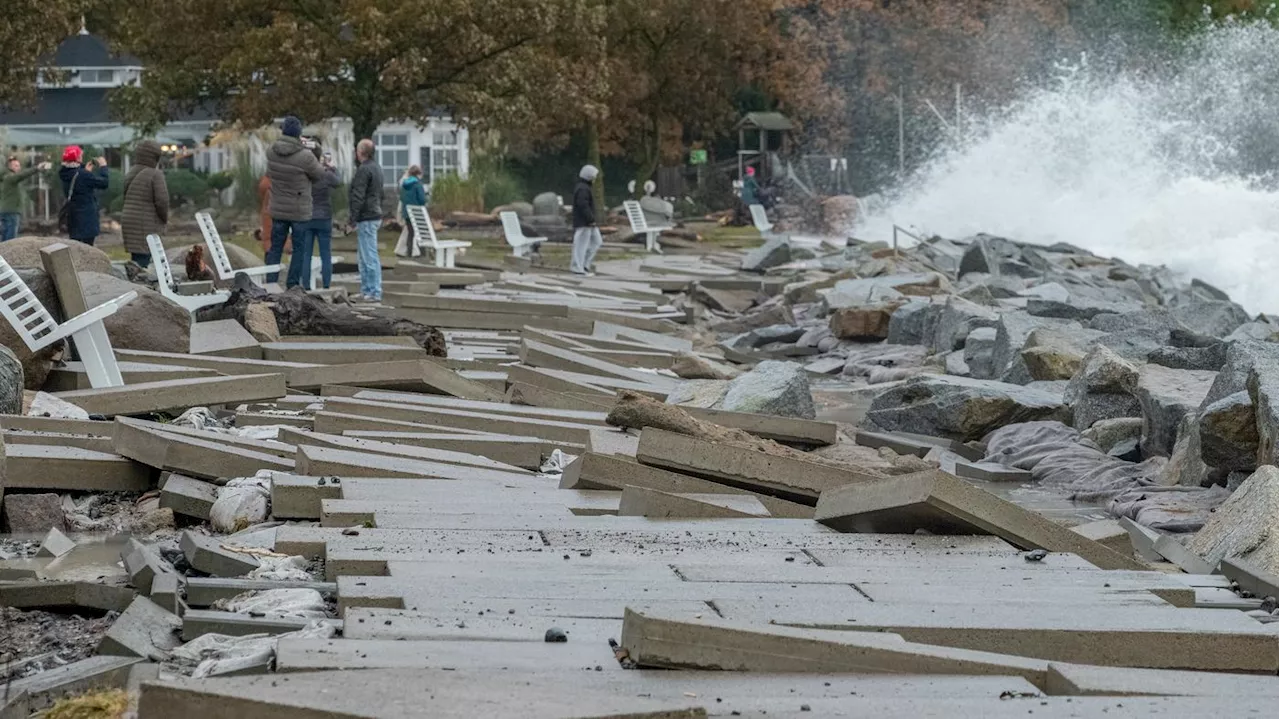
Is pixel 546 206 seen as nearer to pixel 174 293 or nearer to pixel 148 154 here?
pixel 148 154

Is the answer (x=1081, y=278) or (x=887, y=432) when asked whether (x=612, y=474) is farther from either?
(x=1081, y=278)

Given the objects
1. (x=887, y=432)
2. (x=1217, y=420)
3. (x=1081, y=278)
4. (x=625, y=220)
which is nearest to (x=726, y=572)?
(x=1217, y=420)

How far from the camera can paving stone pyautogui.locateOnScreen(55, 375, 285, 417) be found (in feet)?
33.0

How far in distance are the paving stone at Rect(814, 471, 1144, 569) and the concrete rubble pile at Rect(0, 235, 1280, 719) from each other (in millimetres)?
12

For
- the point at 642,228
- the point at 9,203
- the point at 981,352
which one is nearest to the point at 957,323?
the point at 981,352

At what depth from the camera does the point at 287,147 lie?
757 inches

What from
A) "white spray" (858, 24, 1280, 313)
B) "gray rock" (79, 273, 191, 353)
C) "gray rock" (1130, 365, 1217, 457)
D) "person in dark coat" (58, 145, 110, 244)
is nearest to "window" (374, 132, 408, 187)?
"white spray" (858, 24, 1280, 313)

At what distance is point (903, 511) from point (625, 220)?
41531 mm

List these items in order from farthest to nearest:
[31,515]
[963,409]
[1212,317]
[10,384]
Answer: [1212,317], [963,409], [10,384], [31,515]

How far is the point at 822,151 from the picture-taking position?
191 ft

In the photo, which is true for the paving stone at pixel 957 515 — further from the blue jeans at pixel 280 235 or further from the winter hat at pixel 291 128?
the winter hat at pixel 291 128

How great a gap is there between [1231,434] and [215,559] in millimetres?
5875

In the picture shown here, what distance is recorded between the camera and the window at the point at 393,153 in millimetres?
53594

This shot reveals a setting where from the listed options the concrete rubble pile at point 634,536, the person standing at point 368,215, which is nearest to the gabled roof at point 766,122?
the person standing at point 368,215
